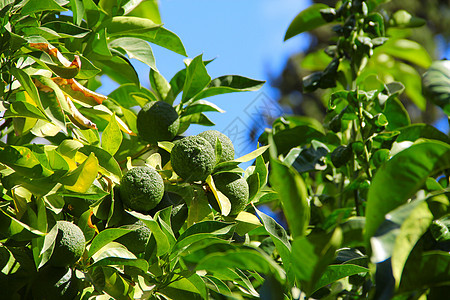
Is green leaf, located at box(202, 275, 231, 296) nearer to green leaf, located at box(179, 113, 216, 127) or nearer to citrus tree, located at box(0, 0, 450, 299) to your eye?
citrus tree, located at box(0, 0, 450, 299)

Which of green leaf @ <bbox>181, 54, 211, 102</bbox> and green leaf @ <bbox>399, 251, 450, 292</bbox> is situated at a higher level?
green leaf @ <bbox>181, 54, 211, 102</bbox>

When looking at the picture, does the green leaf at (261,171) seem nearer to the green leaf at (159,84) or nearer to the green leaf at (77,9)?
the green leaf at (159,84)

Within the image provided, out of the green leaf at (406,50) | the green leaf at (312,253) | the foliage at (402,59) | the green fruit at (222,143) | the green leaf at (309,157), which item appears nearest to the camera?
the green leaf at (312,253)

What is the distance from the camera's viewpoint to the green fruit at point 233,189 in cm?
80

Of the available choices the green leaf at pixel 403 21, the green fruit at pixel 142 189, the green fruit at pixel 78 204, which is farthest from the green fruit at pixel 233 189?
the green leaf at pixel 403 21

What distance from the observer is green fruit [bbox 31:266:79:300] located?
72 cm

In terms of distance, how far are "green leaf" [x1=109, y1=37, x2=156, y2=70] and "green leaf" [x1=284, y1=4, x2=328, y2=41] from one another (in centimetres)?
57

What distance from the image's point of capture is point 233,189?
80 centimetres

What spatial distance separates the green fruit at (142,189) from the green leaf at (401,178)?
0.37m

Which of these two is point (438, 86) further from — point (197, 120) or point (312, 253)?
point (197, 120)

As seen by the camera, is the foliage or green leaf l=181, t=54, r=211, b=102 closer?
green leaf l=181, t=54, r=211, b=102

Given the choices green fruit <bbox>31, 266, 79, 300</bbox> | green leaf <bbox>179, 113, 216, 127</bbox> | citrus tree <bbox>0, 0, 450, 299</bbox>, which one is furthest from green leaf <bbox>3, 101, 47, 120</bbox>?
green leaf <bbox>179, 113, 216, 127</bbox>

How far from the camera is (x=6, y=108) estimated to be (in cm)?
75

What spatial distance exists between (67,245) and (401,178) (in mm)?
471
